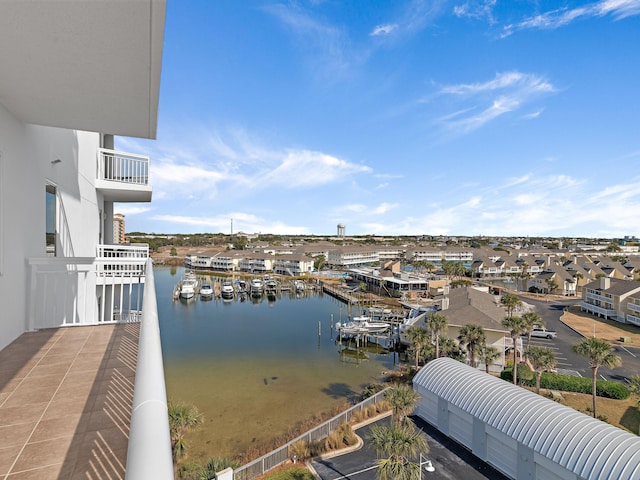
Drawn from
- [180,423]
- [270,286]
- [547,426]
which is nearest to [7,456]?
[180,423]

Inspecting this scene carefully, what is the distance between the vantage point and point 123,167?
34.5ft

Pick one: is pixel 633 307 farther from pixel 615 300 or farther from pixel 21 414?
pixel 21 414

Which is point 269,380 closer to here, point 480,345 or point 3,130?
point 480,345

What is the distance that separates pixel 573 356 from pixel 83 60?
29394 mm

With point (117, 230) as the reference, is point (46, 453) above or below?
below

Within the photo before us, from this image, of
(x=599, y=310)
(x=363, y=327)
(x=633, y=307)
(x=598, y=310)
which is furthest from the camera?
(x=598, y=310)

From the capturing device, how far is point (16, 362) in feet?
13.8

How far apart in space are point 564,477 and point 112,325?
12591 mm

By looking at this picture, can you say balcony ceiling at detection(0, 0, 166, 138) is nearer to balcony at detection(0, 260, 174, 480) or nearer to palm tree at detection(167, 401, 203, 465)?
balcony at detection(0, 260, 174, 480)

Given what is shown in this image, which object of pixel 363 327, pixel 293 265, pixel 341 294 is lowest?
pixel 363 327

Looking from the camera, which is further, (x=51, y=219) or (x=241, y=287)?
(x=241, y=287)

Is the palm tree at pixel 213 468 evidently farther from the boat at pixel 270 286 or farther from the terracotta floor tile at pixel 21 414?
the boat at pixel 270 286

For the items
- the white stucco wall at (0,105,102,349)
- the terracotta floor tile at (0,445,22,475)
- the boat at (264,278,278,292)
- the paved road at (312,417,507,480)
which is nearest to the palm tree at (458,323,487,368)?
the paved road at (312,417,507,480)

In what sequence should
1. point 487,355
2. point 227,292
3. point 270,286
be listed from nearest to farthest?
point 487,355 → point 227,292 → point 270,286
